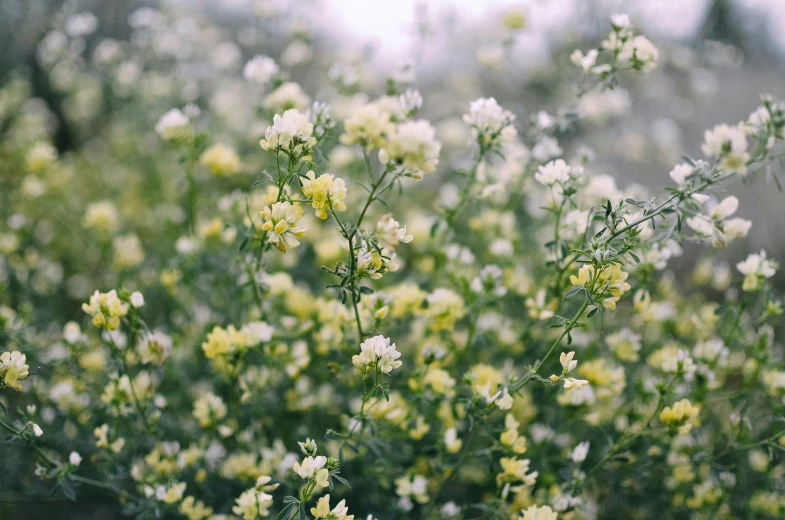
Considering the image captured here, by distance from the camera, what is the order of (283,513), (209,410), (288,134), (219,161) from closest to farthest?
(288,134), (283,513), (209,410), (219,161)

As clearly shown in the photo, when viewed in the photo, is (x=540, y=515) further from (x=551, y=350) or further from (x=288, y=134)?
(x=288, y=134)

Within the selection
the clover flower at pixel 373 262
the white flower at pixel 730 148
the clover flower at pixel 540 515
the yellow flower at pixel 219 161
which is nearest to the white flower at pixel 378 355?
the clover flower at pixel 373 262

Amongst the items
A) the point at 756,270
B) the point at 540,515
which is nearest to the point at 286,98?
the point at 540,515

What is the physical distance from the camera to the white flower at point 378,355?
150 cm

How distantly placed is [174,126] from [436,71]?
197 inches

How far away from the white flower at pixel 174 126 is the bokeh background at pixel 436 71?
683mm

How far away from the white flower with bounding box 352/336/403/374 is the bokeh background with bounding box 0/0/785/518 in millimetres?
1248

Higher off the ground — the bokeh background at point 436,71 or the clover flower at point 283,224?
the bokeh background at point 436,71

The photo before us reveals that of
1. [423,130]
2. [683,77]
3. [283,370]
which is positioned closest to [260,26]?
[283,370]

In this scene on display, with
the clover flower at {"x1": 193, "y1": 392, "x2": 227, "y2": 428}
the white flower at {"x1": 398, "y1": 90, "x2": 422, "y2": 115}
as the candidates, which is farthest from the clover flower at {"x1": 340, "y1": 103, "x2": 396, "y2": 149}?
the clover flower at {"x1": 193, "y1": 392, "x2": 227, "y2": 428}

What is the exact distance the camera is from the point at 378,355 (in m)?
Answer: 1.51

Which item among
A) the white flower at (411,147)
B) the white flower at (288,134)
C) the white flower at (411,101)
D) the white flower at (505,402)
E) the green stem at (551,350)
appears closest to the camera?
the white flower at (411,147)

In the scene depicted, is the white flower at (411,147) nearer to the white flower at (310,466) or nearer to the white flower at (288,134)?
the white flower at (288,134)

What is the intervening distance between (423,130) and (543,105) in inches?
164
